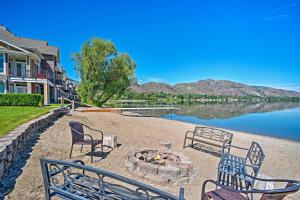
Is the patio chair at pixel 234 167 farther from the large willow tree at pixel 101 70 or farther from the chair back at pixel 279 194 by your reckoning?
the large willow tree at pixel 101 70

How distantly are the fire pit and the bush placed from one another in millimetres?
14085

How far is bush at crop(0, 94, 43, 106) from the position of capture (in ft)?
50.1

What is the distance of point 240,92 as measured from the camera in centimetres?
18800

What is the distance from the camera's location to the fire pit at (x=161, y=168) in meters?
4.33

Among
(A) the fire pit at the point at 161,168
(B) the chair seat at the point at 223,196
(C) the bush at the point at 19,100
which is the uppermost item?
(C) the bush at the point at 19,100

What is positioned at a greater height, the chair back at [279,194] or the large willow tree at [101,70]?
the large willow tree at [101,70]

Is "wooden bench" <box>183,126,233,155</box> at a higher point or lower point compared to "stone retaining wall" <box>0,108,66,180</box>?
lower

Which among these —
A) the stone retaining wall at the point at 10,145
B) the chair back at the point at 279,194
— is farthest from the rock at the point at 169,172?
the stone retaining wall at the point at 10,145

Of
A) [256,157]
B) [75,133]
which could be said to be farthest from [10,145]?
[256,157]

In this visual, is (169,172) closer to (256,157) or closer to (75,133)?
(256,157)

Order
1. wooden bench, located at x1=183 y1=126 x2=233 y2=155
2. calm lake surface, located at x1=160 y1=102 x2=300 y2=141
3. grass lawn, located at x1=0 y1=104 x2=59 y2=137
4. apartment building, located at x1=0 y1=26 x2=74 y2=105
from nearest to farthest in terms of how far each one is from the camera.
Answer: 1. grass lawn, located at x1=0 y1=104 x2=59 y2=137
2. wooden bench, located at x1=183 y1=126 x2=233 y2=155
3. calm lake surface, located at x1=160 y1=102 x2=300 y2=141
4. apartment building, located at x1=0 y1=26 x2=74 y2=105

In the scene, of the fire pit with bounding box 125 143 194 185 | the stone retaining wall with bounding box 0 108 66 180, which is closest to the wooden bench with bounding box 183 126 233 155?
the fire pit with bounding box 125 143 194 185

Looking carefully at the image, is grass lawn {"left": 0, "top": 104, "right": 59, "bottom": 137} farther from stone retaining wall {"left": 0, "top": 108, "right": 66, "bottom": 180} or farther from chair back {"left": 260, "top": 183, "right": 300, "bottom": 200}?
chair back {"left": 260, "top": 183, "right": 300, "bottom": 200}

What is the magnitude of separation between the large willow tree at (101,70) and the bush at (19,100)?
9.33 meters
